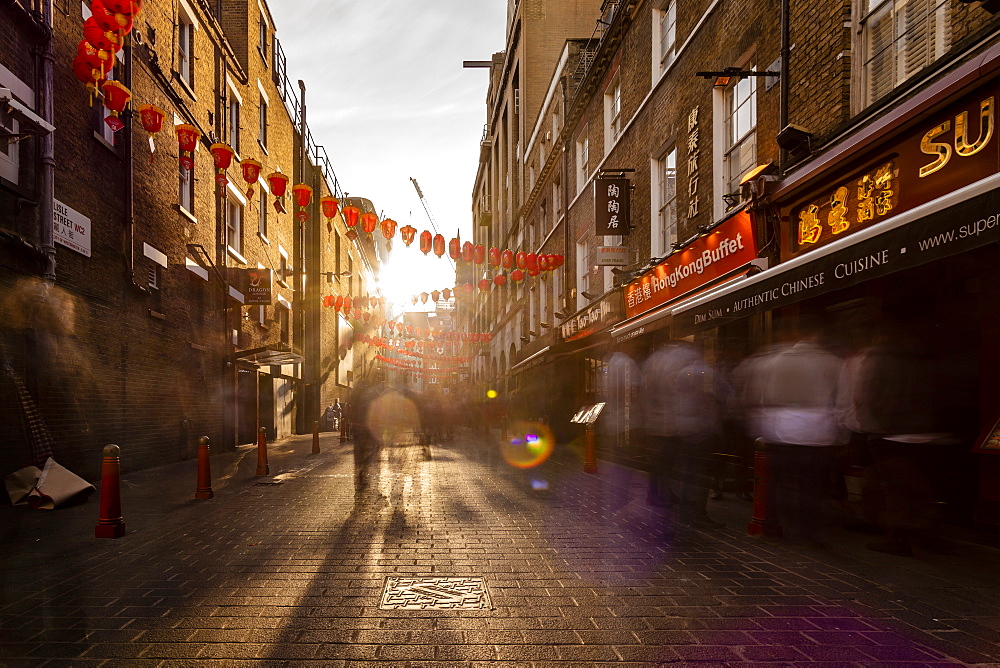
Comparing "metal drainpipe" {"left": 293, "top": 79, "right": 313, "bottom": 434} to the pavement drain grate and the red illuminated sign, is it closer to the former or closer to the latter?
the red illuminated sign

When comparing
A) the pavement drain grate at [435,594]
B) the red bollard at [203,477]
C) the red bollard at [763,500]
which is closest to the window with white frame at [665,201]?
the red bollard at [763,500]

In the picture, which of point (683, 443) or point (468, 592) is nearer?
point (468, 592)

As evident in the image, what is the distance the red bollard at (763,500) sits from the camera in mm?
6102

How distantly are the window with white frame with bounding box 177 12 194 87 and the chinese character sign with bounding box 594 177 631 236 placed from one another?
923cm

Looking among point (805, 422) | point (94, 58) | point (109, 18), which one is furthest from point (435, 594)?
point (94, 58)

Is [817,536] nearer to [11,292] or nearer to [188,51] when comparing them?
[11,292]

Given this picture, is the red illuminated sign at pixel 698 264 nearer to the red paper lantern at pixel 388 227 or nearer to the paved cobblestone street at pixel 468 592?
the paved cobblestone street at pixel 468 592

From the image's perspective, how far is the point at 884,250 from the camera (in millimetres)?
5340

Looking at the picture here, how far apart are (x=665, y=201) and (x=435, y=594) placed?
10858 millimetres

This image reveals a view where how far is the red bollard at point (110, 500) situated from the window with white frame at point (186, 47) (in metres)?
11.4

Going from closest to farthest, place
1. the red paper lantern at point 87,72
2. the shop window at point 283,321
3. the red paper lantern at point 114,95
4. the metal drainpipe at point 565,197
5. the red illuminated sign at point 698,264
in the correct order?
the red paper lantern at point 87,72 → the red paper lantern at point 114,95 → the red illuminated sign at point 698,264 → the metal drainpipe at point 565,197 → the shop window at point 283,321

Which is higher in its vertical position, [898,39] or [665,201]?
[898,39]

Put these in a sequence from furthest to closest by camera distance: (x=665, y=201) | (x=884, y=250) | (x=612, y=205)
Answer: (x=612, y=205), (x=665, y=201), (x=884, y=250)

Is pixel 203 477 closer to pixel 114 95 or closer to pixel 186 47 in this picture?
pixel 114 95
